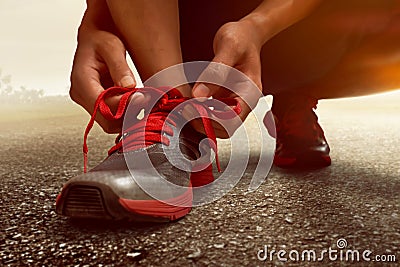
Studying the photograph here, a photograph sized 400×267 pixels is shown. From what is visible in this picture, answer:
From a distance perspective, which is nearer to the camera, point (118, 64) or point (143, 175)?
point (143, 175)

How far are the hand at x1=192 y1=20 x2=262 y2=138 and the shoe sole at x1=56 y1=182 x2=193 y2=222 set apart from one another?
181mm

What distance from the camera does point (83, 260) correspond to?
48cm

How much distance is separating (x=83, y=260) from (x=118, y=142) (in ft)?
0.86

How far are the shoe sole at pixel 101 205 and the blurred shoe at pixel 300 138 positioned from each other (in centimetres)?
44

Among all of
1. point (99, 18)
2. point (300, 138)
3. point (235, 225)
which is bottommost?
point (235, 225)

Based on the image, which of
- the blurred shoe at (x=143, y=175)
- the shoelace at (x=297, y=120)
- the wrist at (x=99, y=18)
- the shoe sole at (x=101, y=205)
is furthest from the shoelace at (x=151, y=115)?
the shoelace at (x=297, y=120)

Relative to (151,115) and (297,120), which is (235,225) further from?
(297,120)

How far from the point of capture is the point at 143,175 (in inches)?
23.4

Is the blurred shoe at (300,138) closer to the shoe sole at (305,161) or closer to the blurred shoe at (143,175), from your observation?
the shoe sole at (305,161)

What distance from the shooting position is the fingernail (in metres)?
0.70

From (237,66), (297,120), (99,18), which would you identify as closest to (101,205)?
(237,66)

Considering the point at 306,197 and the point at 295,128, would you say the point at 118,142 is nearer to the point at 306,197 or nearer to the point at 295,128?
the point at 306,197

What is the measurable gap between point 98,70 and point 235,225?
38 cm

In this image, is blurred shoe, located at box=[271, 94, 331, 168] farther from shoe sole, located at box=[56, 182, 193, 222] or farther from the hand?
shoe sole, located at box=[56, 182, 193, 222]
